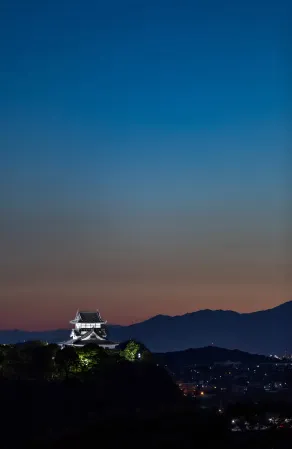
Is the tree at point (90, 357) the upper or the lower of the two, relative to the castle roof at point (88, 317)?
lower

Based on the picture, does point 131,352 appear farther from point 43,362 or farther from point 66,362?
point 43,362

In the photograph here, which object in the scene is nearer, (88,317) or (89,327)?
(89,327)

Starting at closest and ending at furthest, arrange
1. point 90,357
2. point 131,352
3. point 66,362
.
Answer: point 66,362, point 90,357, point 131,352

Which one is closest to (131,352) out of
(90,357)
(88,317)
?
(90,357)

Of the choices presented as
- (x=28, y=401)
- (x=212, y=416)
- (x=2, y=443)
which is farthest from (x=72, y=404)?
(x=212, y=416)

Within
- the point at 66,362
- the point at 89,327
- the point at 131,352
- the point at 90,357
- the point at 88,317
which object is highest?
the point at 88,317

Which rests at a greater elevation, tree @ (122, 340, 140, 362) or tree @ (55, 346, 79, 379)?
tree @ (122, 340, 140, 362)

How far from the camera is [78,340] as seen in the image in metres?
75.2

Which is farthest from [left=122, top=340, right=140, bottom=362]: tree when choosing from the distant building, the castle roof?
the castle roof

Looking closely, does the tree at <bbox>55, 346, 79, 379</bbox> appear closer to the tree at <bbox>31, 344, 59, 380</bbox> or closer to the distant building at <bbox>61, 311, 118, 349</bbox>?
the tree at <bbox>31, 344, 59, 380</bbox>

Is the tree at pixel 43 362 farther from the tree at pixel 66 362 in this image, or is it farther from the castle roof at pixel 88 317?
the castle roof at pixel 88 317

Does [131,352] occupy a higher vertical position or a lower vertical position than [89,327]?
lower

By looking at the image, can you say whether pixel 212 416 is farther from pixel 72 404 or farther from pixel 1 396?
pixel 1 396

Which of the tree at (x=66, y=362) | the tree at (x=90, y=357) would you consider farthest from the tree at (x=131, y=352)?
the tree at (x=66, y=362)
